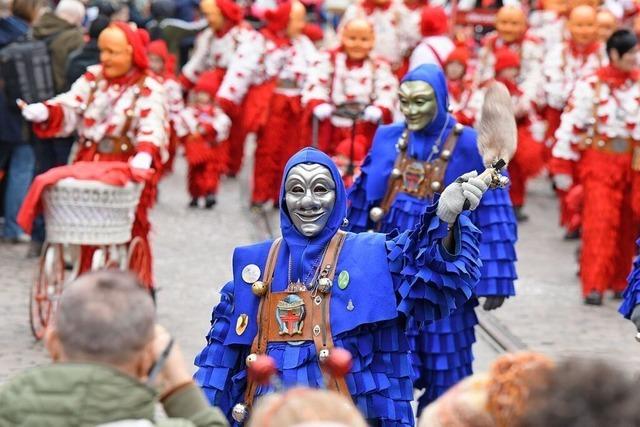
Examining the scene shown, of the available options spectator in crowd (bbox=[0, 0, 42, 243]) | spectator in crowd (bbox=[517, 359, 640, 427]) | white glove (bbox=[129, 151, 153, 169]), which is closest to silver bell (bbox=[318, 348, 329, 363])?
spectator in crowd (bbox=[517, 359, 640, 427])

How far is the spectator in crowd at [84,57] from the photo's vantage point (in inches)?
460

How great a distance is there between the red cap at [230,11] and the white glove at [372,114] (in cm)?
340

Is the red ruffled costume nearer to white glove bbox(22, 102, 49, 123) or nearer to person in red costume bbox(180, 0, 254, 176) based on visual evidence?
white glove bbox(22, 102, 49, 123)

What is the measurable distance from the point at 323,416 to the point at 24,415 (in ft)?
2.59

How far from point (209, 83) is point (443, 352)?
8.31m

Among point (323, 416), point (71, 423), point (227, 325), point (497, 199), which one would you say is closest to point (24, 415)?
point (71, 423)

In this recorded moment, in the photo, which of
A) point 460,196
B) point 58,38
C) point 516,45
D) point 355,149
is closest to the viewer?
point 460,196

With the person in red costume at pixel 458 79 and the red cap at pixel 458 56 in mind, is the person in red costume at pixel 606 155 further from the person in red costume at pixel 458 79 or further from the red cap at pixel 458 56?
the red cap at pixel 458 56

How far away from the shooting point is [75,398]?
3.72 meters

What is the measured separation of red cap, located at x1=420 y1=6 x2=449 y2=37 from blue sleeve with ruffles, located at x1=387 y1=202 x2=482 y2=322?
946cm

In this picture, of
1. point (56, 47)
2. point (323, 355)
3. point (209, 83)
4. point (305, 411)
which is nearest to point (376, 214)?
point (323, 355)

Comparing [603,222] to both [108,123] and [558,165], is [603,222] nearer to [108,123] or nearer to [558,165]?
[558,165]

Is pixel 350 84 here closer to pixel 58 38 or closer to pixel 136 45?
pixel 58 38

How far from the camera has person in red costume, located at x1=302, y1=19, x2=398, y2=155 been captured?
13320mm
